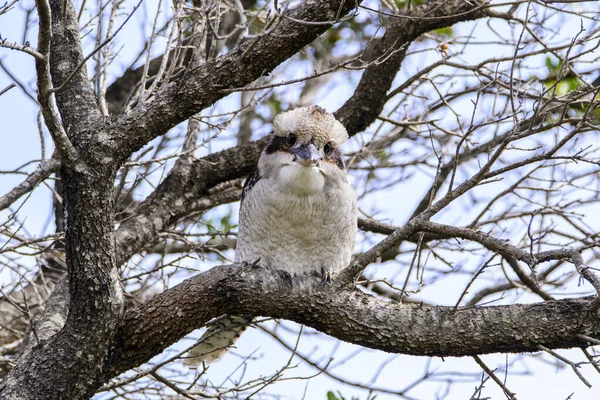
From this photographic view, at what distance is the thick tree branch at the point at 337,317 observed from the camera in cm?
331

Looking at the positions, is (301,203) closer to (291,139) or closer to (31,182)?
(291,139)

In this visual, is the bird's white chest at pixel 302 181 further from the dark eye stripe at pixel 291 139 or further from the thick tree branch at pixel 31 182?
the thick tree branch at pixel 31 182

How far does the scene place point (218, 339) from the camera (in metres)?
4.74

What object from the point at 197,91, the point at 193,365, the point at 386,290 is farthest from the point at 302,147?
the point at 386,290

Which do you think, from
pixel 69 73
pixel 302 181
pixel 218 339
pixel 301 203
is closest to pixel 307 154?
pixel 302 181

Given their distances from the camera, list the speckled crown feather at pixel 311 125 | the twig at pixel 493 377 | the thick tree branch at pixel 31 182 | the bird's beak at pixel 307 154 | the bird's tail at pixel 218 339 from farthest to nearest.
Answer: the bird's tail at pixel 218 339, the speckled crown feather at pixel 311 125, the bird's beak at pixel 307 154, the thick tree branch at pixel 31 182, the twig at pixel 493 377

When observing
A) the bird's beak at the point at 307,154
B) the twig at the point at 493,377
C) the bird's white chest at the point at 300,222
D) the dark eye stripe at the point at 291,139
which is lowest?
the twig at the point at 493,377

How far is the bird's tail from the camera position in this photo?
4617 millimetres

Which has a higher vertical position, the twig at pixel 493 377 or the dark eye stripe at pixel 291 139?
the dark eye stripe at pixel 291 139

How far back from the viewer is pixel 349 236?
173 inches

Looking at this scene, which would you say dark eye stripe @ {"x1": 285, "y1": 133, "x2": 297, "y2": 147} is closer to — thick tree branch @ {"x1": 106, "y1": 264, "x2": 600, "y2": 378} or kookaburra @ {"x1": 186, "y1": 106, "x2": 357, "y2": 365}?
kookaburra @ {"x1": 186, "y1": 106, "x2": 357, "y2": 365}

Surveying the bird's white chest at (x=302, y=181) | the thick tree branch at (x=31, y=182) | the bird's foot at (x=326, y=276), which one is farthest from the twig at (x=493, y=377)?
the thick tree branch at (x=31, y=182)

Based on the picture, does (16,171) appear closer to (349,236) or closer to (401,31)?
(349,236)

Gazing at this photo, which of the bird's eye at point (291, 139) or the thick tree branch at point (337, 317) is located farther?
the bird's eye at point (291, 139)
